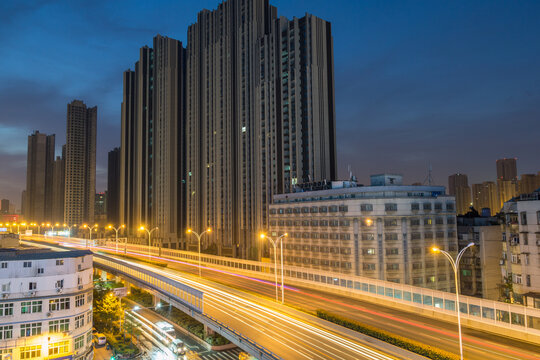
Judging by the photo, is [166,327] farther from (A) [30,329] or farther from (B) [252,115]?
(B) [252,115]

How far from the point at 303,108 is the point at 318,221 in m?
52.5

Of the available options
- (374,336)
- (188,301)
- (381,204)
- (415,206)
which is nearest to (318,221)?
(381,204)

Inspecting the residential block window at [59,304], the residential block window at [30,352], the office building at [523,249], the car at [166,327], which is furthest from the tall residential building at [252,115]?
the residential block window at [30,352]

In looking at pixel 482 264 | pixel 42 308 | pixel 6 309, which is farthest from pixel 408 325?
pixel 482 264

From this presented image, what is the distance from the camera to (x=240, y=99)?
149m

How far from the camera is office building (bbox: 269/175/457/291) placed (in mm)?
79500

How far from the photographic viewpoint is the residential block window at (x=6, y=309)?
47.5 meters

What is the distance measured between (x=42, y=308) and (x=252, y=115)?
106 m

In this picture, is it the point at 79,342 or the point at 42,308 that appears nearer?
the point at 42,308

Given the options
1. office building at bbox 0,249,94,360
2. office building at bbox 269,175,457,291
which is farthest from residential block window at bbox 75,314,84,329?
office building at bbox 269,175,457,291

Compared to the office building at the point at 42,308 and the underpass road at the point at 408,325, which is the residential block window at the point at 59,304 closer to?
the office building at the point at 42,308

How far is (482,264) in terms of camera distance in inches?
3280

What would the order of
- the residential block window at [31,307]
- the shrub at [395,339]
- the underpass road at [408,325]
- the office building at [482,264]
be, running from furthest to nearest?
the office building at [482,264] < the residential block window at [31,307] < the underpass road at [408,325] < the shrub at [395,339]

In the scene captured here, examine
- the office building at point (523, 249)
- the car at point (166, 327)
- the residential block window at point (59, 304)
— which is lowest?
the car at point (166, 327)
